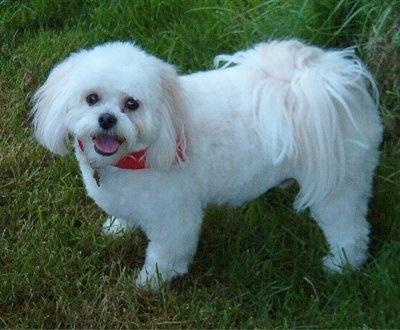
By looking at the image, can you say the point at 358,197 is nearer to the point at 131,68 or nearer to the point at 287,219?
the point at 287,219

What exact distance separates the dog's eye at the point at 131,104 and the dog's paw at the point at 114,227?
62 cm

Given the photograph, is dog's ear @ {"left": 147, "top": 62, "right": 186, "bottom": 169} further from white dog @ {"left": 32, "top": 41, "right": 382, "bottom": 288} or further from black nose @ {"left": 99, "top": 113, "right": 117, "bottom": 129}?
black nose @ {"left": 99, "top": 113, "right": 117, "bottom": 129}

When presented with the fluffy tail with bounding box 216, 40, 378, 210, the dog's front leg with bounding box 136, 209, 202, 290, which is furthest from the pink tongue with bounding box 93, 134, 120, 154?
the fluffy tail with bounding box 216, 40, 378, 210

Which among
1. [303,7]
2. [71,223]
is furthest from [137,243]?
[303,7]

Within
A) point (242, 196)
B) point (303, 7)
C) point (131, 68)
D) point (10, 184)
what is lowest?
point (10, 184)

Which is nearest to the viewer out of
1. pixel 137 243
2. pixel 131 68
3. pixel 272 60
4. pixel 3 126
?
pixel 131 68

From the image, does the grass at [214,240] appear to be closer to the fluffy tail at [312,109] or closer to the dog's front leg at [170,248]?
the dog's front leg at [170,248]

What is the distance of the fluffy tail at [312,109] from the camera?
243 centimetres

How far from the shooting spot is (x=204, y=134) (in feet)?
8.29

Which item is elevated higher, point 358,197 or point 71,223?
point 358,197

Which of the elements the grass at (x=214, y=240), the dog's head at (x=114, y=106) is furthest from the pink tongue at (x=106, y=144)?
the grass at (x=214, y=240)

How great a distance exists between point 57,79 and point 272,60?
62cm

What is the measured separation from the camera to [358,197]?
265 centimetres

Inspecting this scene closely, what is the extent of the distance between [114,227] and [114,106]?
0.69 meters
